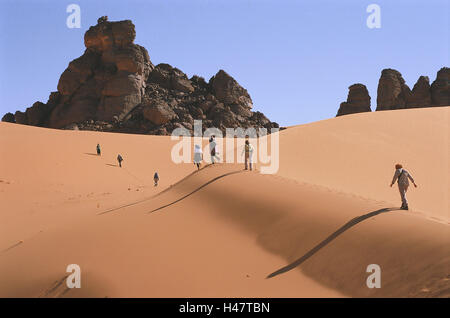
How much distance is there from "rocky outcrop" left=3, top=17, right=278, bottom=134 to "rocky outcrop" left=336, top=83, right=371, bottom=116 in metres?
15.4

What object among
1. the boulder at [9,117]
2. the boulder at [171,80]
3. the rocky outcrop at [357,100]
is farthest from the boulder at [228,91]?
the boulder at [9,117]

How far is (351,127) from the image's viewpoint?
2192cm

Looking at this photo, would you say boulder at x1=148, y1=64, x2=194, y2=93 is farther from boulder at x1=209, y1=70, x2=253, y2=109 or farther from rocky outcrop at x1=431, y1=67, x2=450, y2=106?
rocky outcrop at x1=431, y1=67, x2=450, y2=106

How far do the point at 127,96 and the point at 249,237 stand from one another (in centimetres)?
5817

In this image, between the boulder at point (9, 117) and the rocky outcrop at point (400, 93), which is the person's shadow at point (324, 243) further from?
the boulder at point (9, 117)

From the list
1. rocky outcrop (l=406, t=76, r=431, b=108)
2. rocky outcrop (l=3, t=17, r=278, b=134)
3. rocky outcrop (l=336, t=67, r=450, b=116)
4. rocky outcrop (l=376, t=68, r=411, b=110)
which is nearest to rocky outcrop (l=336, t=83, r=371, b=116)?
rocky outcrop (l=336, t=67, r=450, b=116)

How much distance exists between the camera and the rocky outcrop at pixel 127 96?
59.2m

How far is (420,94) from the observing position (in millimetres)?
60812

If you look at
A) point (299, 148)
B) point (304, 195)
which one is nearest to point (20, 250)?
point (304, 195)

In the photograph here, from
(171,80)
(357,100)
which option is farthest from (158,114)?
(357,100)

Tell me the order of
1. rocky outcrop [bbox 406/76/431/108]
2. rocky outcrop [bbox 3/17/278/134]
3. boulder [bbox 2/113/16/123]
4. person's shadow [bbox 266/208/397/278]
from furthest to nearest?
boulder [bbox 2/113/16/123]
rocky outcrop [bbox 406/76/431/108]
rocky outcrop [bbox 3/17/278/134]
person's shadow [bbox 266/208/397/278]

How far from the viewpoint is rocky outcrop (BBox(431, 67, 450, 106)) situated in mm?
58438
